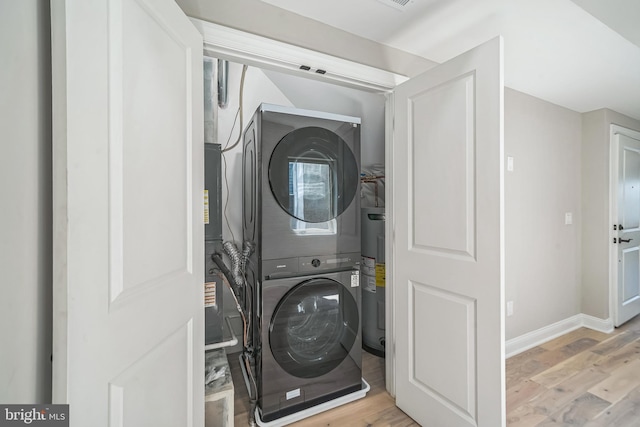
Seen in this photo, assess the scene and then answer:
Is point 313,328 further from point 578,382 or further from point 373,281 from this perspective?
point 578,382

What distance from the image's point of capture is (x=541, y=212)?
2.58m

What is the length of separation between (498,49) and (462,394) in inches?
65.1

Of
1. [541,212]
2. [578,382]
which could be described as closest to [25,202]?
[578,382]

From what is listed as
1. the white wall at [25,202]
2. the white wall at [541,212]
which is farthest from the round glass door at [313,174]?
the white wall at [541,212]

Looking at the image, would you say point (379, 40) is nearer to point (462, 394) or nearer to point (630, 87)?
point (462, 394)

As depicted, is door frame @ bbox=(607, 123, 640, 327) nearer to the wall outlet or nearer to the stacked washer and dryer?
the wall outlet

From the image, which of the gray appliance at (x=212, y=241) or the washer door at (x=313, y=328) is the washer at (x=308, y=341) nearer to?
the washer door at (x=313, y=328)

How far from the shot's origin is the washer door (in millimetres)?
1599

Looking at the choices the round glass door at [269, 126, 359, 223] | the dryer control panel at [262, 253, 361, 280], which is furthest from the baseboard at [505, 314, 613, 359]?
the round glass door at [269, 126, 359, 223]

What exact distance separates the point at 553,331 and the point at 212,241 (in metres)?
3.42

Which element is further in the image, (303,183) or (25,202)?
(303,183)

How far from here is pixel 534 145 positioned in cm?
253

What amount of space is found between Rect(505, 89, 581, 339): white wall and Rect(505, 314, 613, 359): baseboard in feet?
0.20

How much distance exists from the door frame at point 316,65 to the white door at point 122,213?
9.8 inches
